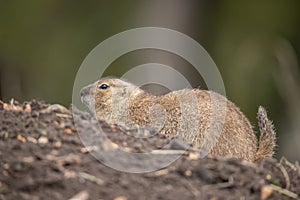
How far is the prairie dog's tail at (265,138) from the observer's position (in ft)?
21.7

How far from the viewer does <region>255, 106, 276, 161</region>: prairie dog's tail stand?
6.62m

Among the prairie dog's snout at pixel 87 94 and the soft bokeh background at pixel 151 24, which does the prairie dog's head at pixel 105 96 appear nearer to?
the prairie dog's snout at pixel 87 94

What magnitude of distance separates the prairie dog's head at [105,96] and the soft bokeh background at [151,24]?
7.38 m

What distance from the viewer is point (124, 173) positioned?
4.96m

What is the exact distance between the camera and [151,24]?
1579cm

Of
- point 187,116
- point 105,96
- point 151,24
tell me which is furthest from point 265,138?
point 151,24

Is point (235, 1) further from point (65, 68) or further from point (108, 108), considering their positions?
point (108, 108)

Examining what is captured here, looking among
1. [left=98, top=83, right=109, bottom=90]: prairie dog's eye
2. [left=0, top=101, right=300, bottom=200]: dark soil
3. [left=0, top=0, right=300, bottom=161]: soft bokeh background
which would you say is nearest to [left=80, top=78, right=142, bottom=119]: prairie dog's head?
[left=98, top=83, right=109, bottom=90]: prairie dog's eye

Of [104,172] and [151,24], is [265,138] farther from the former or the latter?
[151,24]

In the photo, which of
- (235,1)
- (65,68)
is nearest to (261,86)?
(235,1)

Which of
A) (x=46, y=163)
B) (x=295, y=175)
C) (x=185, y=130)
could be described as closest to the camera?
(x=46, y=163)

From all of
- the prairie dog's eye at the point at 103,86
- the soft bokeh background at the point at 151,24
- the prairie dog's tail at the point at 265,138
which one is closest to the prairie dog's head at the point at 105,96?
the prairie dog's eye at the point at 103,86

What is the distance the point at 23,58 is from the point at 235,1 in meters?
4.51

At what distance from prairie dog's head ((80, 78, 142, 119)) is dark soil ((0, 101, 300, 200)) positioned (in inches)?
77.9
